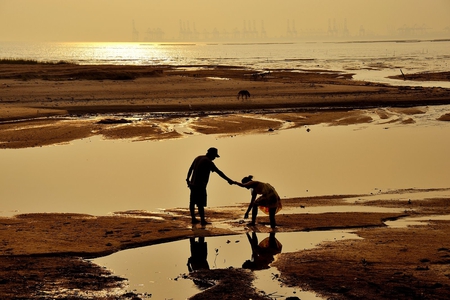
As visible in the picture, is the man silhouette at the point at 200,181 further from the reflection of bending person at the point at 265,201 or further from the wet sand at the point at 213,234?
the reflection of bending person at the point at 265,201

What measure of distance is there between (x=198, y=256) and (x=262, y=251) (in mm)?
1068

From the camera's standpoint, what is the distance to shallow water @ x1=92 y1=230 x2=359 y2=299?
9828 mm

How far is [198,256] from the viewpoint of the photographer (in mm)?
11633

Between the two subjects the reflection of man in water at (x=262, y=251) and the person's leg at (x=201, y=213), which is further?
the person's leg at (x=201, y=213)

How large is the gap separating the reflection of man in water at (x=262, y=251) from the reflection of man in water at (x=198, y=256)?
63cm

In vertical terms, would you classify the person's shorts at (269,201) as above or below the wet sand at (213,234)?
above

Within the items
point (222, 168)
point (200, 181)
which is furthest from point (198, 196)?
point (222, 168)

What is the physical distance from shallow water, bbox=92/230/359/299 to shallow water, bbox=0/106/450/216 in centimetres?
340

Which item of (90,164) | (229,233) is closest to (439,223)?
(229,233)

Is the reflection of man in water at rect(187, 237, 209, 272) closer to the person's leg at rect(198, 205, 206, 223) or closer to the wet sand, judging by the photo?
the wet sand

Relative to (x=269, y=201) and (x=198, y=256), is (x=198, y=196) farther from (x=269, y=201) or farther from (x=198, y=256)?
(x=198, y=256)

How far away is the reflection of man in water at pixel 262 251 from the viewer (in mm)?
11078

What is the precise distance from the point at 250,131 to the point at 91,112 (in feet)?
29.6

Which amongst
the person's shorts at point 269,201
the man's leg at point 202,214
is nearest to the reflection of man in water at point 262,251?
the person's shorts at point 269,201
